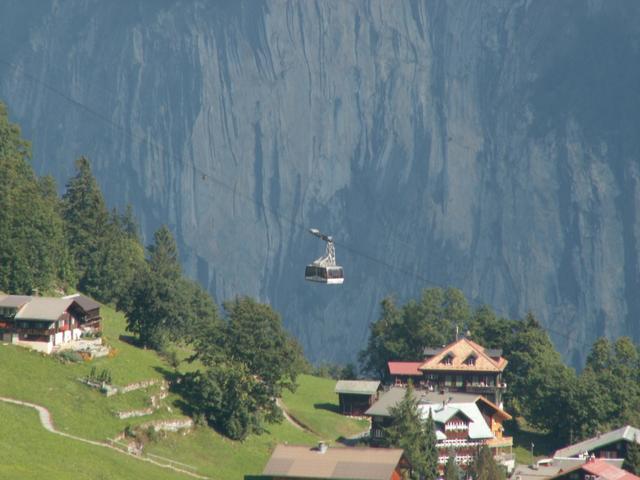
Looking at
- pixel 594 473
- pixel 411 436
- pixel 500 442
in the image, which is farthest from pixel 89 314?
pixel 594 473

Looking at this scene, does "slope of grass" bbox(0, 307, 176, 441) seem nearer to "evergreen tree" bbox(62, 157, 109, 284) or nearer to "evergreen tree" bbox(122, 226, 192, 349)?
"evergreen tree" bbox(122, 226, 192, 349)

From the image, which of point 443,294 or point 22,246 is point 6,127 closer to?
point 22,246

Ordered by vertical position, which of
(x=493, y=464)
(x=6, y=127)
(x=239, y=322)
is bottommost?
(x=493, y=464)

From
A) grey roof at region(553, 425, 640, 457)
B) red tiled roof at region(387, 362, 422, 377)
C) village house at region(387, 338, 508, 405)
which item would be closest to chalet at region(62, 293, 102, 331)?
red tiled roof at region(387, 362, 422, 377)

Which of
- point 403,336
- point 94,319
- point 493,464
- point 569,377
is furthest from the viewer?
point 403,336

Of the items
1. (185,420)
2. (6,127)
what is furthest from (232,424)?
(6,127)

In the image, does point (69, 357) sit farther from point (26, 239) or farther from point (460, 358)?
point (460, 358)
